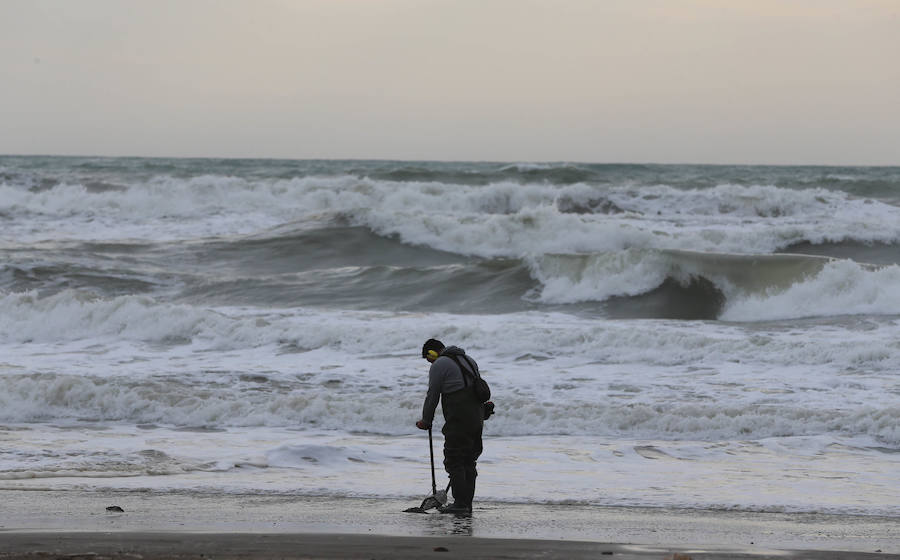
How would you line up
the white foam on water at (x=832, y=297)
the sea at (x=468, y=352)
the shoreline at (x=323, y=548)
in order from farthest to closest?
the white foam on water at (x=832, y=297) < the sea at (x=468, y=352) < the shoreline at (x=323, y=548)

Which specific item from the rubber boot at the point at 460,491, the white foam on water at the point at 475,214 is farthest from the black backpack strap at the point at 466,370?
the white foam on water at the point at 475,214

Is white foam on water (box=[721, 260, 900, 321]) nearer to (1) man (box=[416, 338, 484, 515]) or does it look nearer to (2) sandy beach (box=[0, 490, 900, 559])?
(2) sandy beach (box=[0, 490, 900, 559])

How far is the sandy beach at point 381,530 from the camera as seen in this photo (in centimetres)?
588

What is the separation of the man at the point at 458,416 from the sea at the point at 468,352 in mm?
685

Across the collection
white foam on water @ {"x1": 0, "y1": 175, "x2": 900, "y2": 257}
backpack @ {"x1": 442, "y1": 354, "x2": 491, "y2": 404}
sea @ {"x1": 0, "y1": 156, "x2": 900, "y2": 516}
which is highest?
white foam on water @ {"x1": 0, "y1": 175, "x2": 900, "y2": 257}

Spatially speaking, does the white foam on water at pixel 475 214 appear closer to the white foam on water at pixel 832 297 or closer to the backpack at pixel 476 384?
the white foam on water at pixel 832 297

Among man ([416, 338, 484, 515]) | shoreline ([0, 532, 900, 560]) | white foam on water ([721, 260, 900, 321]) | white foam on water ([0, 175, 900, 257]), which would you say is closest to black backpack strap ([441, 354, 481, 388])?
man ([416, 338, 484, 515])

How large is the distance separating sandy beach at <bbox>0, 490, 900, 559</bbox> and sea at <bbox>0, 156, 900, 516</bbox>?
42 cm

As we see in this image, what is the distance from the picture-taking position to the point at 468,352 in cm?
1506

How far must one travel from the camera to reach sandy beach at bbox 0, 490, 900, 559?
19.3 ft

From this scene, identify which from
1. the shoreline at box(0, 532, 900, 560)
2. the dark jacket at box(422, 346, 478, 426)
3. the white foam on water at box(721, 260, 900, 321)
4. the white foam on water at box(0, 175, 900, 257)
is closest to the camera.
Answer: the shoreline at box(0, 532, 900, 560)

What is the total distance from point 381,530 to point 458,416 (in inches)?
43.1

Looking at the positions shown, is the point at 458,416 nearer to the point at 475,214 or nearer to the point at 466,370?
the point at 466,370

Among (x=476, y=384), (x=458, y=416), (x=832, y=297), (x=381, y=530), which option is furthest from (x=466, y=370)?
(x=832, y=297)
